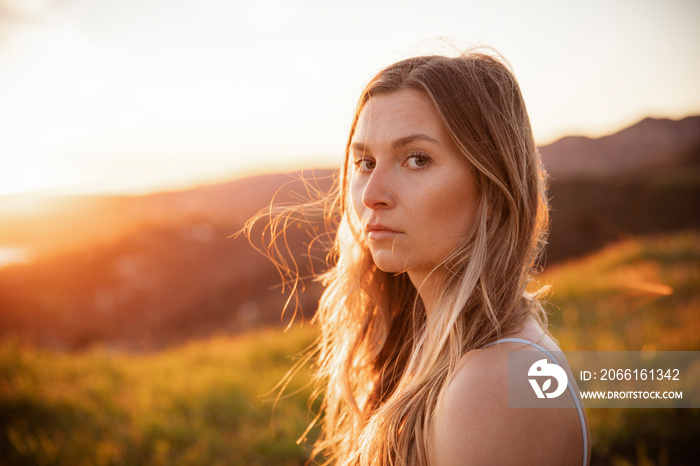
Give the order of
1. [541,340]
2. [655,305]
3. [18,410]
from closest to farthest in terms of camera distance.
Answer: [541,340] < [18,410] < [655,305]

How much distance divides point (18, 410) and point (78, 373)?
114cm

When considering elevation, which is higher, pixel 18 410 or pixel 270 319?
pixel 18 410

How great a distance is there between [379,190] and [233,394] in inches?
164

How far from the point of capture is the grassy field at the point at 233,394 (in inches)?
151

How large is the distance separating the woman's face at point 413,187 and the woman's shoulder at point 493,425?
1.61 ft

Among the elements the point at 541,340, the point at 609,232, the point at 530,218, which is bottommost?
the point at 609,232

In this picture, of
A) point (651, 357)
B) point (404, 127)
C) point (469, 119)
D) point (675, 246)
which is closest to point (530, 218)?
point (469, 119)

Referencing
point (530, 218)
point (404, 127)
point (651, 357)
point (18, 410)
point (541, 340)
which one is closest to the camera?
point (541, 340)

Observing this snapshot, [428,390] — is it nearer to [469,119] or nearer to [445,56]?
[469,119]

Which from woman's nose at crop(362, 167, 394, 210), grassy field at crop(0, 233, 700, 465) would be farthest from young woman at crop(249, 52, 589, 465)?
grassy field at crop(0, 233, 700, 465)

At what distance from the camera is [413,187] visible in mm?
1652

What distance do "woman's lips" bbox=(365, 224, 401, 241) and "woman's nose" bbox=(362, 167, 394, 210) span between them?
8cm

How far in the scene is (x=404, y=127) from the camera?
1.68 meters

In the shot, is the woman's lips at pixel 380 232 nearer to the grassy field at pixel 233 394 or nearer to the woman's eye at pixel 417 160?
the woman's eye at pixel 417 160
